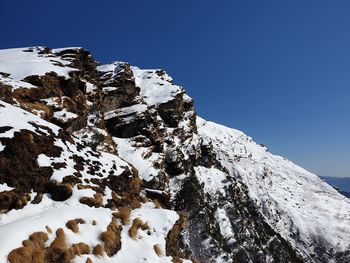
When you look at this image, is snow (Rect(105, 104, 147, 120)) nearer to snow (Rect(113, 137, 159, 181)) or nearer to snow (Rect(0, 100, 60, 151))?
snow (Rect(113, 137, 159, 181))

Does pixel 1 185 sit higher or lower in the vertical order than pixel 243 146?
lower

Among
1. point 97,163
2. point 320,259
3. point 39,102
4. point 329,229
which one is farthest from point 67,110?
point 329,229

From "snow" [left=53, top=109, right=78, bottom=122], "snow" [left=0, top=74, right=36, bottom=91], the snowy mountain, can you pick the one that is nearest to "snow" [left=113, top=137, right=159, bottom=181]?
the snowy mountain

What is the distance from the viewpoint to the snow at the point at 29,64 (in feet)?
136

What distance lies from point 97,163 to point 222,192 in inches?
2791

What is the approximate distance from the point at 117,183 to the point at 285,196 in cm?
14525

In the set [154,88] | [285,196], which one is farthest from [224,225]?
[285,196]

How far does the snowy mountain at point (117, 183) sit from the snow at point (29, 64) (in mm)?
199

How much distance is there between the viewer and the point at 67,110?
1578 inches

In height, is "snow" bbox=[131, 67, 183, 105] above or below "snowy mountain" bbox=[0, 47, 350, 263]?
above

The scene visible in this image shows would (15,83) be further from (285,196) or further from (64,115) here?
(285,196)

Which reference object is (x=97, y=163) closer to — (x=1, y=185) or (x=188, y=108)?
(x=1, y=185)

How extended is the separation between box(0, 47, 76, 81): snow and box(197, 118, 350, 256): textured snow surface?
82.3 metres

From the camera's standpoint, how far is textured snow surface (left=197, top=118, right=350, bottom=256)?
443ft
